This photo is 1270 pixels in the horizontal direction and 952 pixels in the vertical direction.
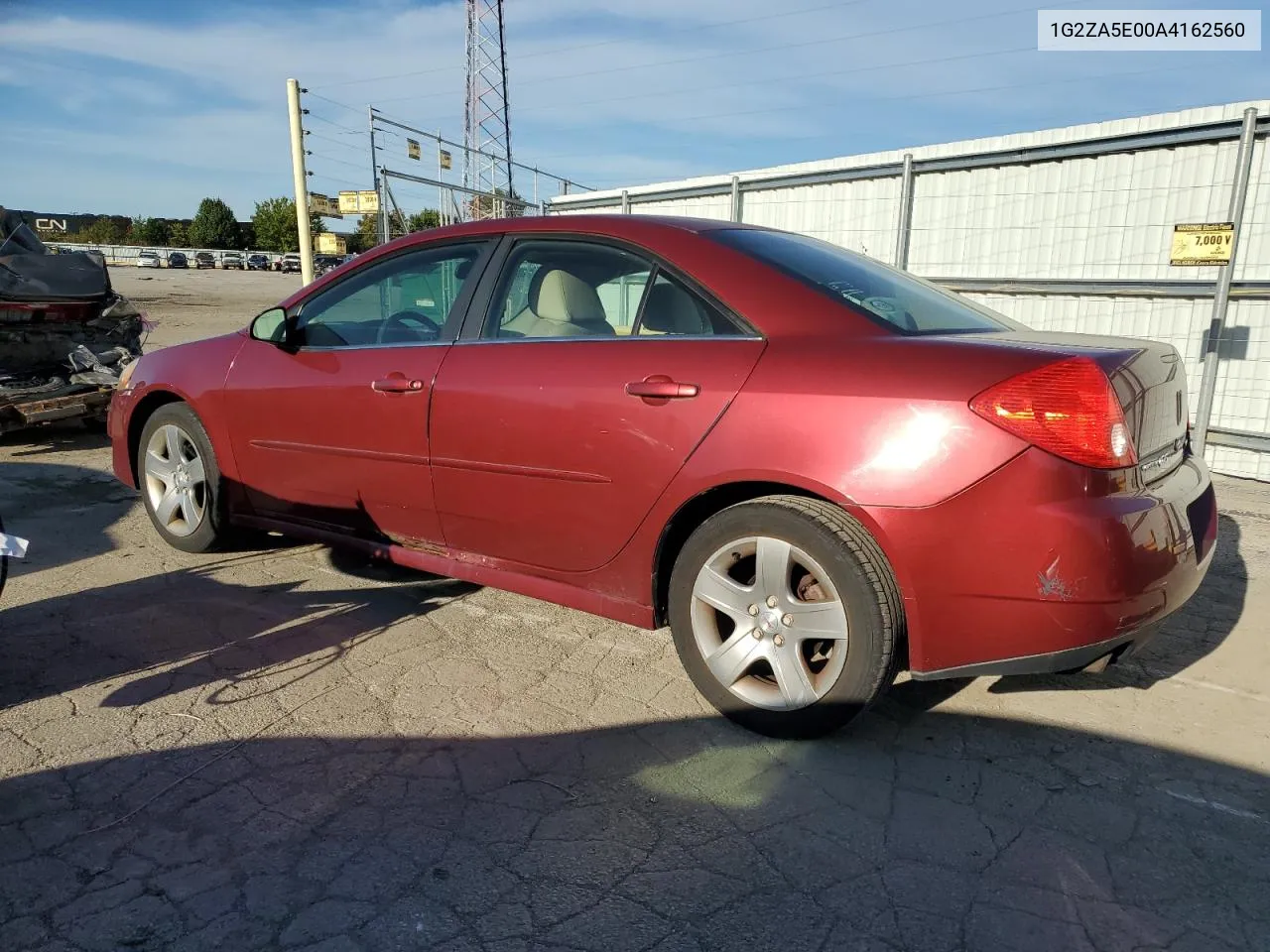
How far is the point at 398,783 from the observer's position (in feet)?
8.14

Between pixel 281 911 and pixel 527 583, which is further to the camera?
pixel 527 583

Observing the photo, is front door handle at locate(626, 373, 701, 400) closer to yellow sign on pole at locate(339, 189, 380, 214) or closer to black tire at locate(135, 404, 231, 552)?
black tire at locate(135, 404, 231, 552)

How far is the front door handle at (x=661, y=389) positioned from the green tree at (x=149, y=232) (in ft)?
335

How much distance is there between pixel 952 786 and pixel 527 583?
156cm

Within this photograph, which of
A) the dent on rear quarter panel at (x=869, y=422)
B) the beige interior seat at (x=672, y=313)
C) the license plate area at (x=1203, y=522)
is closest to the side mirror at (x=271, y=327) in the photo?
the beige interior seat at (x=672, y=313)

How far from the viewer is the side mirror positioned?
3.96 metres

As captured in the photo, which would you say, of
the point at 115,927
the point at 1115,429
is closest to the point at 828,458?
the point at 1115,429

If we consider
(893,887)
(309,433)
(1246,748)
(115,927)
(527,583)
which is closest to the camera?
(115,927)

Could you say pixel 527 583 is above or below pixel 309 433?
below

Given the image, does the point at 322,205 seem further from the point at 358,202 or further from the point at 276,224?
the point at 276,224

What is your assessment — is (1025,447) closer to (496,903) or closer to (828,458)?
(828,458)

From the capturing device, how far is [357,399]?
3.59 metres

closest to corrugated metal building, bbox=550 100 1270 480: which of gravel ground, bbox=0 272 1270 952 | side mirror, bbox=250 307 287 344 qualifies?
gravel ground, bbox=0 272 1270 952

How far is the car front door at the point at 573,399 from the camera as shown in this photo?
2799 mm
